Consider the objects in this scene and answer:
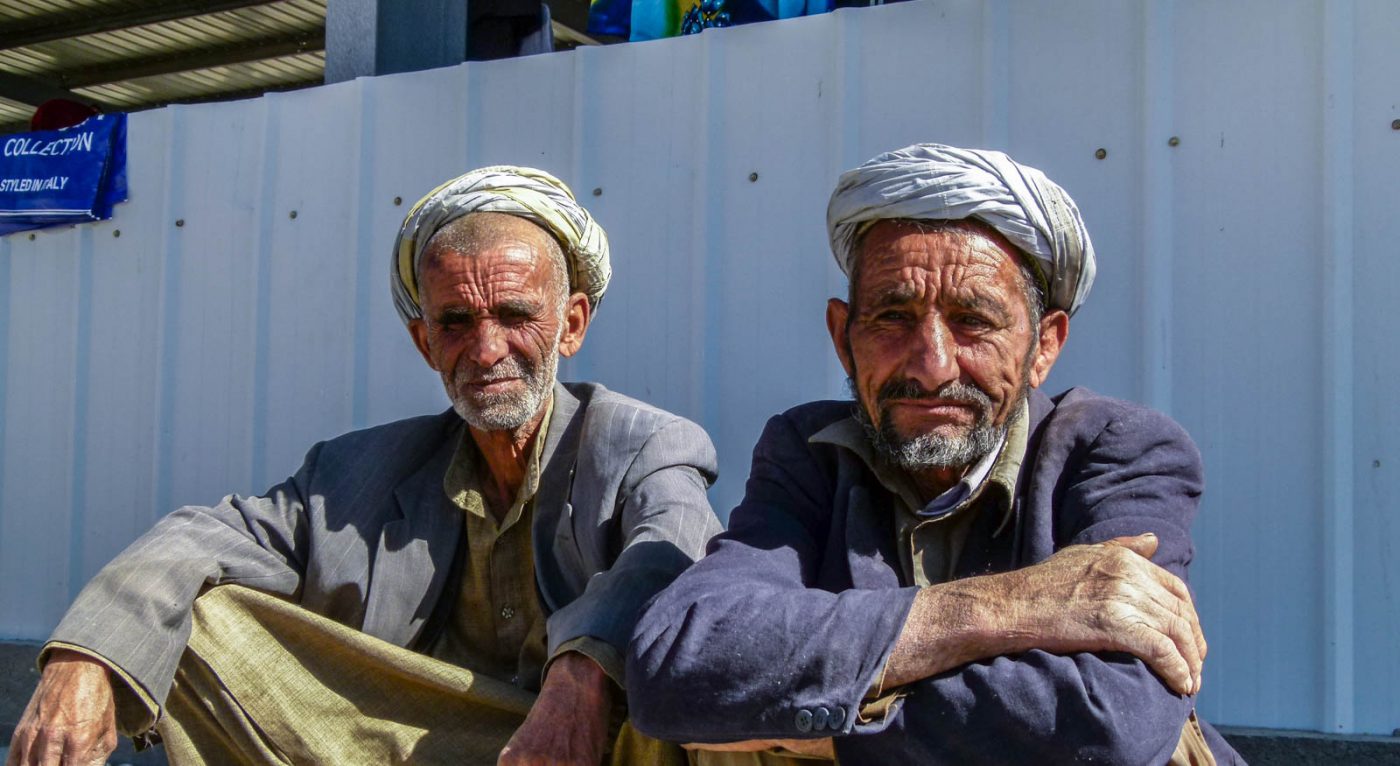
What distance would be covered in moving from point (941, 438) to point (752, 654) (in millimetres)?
489

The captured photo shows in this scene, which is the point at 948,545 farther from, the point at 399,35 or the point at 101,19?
the point at 101,19

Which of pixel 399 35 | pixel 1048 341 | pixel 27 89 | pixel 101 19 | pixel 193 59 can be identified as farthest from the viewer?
pixel 27 89

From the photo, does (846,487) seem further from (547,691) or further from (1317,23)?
(1317,23)

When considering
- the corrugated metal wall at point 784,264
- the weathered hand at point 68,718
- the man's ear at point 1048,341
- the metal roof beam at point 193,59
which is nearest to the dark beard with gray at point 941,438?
the man's ear at point 1048,341

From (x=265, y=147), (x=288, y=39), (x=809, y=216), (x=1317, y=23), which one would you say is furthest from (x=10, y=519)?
(x=288, y=39)

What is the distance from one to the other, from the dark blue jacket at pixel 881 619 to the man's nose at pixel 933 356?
0.19 metres

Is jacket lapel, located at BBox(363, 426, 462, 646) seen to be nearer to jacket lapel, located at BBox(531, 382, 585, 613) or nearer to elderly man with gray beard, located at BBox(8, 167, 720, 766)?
elderly man with gray beard, located at BBox(8, 167, 720, 766)

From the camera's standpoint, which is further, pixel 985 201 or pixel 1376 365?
pixel 1376 365

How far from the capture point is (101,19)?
7.80 metres

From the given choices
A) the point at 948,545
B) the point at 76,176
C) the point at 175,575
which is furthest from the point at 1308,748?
the point at 76,176

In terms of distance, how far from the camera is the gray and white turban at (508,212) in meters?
2.73

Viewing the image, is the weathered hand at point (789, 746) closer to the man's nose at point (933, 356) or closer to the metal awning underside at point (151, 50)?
the man's nose at point (933, 356)

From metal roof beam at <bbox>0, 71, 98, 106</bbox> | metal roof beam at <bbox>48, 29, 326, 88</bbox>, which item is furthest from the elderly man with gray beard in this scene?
metal roof beam at <bbox>0, 71, 98, 106</bbox>

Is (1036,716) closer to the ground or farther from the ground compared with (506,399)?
closer to the ground
